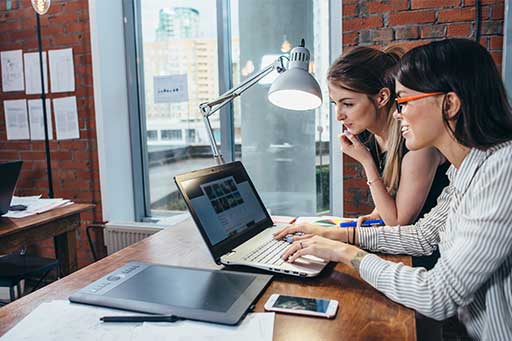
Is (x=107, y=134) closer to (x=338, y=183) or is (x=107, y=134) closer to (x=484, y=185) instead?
(x=338, y=183)

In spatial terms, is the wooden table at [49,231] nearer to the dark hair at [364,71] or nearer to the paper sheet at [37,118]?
the paper sheet at [37,118]

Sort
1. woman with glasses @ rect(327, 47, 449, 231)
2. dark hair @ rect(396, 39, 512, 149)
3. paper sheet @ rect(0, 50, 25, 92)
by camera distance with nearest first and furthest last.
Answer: dark hair @ rect(396, 39, 512, 149)
woman with glasses @ rect(327, 47, 449, 231)
paper sheet @ rect(0, 50, 25, 92)

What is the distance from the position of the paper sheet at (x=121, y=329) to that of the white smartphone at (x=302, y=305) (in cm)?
4

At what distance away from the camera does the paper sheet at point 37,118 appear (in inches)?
110

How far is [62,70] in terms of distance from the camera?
107 inches

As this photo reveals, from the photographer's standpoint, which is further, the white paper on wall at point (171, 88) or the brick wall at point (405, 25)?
the white paper on wall at point (171, 88)

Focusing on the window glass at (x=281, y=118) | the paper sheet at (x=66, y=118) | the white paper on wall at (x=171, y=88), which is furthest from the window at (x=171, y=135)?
the paper sheet at (x=66, y=118)

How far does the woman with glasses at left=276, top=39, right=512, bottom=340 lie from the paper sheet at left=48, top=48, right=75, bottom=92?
7.23ft

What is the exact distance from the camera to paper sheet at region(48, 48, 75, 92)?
2707mm

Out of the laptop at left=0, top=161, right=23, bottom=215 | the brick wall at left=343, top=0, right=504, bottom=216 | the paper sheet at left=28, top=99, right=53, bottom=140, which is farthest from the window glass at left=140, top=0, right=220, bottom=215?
the laptop at left=0, top=161, right=23, bottom=215

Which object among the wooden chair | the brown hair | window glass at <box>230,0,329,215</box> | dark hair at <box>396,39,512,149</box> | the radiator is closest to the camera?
dark hair at <box>396,39,512,149</box>

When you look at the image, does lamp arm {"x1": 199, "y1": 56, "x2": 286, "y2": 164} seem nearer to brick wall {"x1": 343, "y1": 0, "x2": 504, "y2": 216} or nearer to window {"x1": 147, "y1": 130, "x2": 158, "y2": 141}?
→ brick wall {"x1": 343, "y1": 0, "x2": 504, "y2": 216}

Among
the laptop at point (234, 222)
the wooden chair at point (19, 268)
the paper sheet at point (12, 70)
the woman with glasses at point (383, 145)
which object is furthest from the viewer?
the paper sheet at point (12, 70)

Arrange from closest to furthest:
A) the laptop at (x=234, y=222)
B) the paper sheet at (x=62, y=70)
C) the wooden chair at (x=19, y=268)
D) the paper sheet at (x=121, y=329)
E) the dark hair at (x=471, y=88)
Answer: the paper sheet at (x=121, y=329) < the dark hair at (x=471, y=88) < the laptop at (x=234, y=222) < the wooden chair at (x=19, y=268) < the paper sheet at (x=62, y=70)
